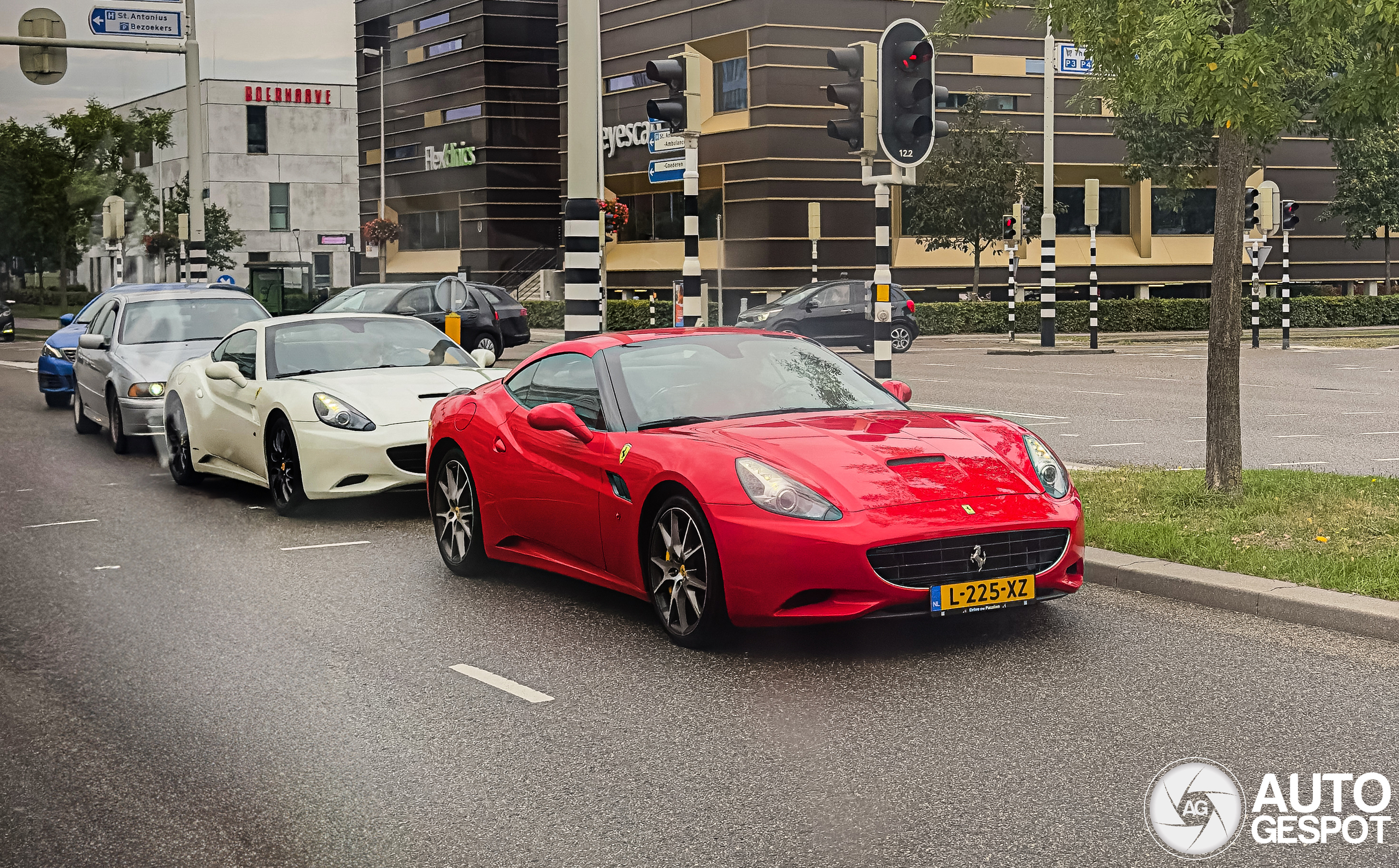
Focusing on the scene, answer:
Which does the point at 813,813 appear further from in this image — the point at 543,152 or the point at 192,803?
the point at 543,152

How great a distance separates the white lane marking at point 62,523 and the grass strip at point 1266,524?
6.67 meters

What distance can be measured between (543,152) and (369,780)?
66.2 meters

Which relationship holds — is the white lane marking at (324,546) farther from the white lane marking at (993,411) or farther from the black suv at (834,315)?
the black suv at (834,315)

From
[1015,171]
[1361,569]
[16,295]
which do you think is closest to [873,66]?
[1361,569]

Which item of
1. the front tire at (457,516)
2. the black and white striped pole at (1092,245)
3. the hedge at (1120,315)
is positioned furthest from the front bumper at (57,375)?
the hedge at (1120,315)

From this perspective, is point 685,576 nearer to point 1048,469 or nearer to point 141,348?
point 1048,469

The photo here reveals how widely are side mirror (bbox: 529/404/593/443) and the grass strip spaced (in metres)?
2.96

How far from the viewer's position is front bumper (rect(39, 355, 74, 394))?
68.6 feet

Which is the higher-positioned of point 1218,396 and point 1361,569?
point 1218,396

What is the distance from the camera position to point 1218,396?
392 inches

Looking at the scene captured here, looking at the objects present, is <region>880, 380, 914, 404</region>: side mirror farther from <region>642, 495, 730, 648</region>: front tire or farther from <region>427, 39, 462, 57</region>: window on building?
<region>427, 39, 462, 57</region>: window on building

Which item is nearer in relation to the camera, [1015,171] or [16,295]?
[1015,171]

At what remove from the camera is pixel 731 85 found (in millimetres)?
51844

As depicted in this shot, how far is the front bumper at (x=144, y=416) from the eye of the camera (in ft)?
49.4
